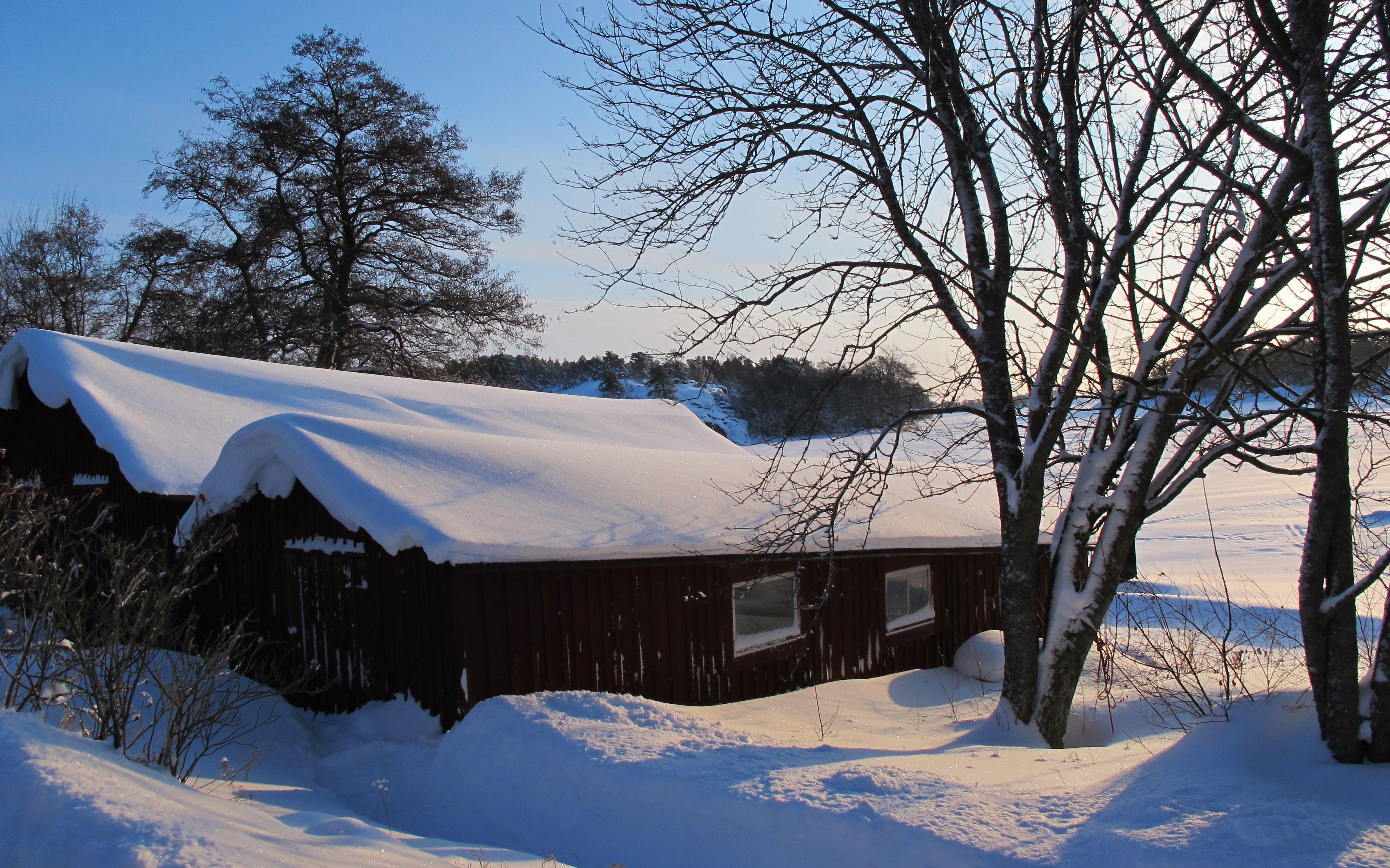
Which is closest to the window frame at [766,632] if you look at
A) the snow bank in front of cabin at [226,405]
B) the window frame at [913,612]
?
the window frame at [913,612]

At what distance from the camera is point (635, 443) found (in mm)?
14531

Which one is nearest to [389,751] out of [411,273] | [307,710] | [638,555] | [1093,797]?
[307,710]

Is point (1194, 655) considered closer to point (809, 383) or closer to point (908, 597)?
point (908, 597)

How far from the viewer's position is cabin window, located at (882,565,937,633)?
432 inches

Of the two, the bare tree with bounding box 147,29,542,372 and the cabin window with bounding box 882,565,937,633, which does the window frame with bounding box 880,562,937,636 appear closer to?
the cabin window with bounding box 882,565,937,633

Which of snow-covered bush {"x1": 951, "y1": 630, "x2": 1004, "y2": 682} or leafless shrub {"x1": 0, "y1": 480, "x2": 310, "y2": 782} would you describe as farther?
snow-covered bush {"x1": 951, "y1": 630, "x2": 1004, "y2": 682}

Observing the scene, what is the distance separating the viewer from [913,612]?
1138 centimetres

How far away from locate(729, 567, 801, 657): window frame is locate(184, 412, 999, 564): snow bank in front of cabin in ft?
1.99

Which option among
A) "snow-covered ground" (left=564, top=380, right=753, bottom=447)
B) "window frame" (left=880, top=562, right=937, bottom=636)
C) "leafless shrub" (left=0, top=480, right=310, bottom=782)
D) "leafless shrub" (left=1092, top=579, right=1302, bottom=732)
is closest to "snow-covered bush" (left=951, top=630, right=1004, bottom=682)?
"window frame" (left=880, top=562, right=937, bottom=636)

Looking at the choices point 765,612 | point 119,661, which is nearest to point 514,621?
point 119,661

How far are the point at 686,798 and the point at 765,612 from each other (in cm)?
857

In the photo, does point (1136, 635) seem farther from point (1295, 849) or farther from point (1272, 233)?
point (1295, 849)

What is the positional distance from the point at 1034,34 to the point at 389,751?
790 cm

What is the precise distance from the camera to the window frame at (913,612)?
1080cm
